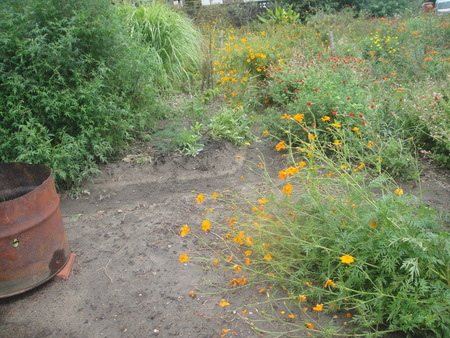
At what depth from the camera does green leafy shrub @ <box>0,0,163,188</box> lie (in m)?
4.02

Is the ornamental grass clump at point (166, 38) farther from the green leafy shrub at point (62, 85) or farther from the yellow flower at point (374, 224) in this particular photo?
the yellow flower at point (374, 224)

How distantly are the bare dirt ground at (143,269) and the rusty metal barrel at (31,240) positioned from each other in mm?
159

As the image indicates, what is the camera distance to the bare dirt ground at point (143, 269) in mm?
2594

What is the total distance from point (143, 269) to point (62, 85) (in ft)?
7.79

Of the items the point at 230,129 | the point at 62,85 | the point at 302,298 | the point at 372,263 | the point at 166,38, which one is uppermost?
the point at 166,38

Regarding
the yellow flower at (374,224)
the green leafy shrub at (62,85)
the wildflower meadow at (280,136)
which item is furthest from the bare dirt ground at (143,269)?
the yellow flower at (374,224)

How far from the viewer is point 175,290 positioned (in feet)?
9.41

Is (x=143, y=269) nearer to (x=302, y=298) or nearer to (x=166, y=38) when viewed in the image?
(x=302, y=298)

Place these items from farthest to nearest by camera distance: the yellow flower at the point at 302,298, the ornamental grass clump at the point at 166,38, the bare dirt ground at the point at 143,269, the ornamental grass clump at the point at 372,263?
the ornamental grass clump at the point at 166,38
the bare dirt ground at the point at 143,269
the yellow flower at the point at 302,298
the ornamental grass clump at the point at 372,263

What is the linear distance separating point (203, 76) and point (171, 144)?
215 cm

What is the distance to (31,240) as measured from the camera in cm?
279

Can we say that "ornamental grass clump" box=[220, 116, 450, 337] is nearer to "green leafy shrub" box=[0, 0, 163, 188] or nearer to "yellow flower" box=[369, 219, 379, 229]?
"yellow flower" box=[369, 219, 379, 229]

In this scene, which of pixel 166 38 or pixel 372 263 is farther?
pixel 166 38

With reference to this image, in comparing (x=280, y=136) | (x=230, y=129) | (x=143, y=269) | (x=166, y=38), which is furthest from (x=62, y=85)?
(x=166, y=38)
